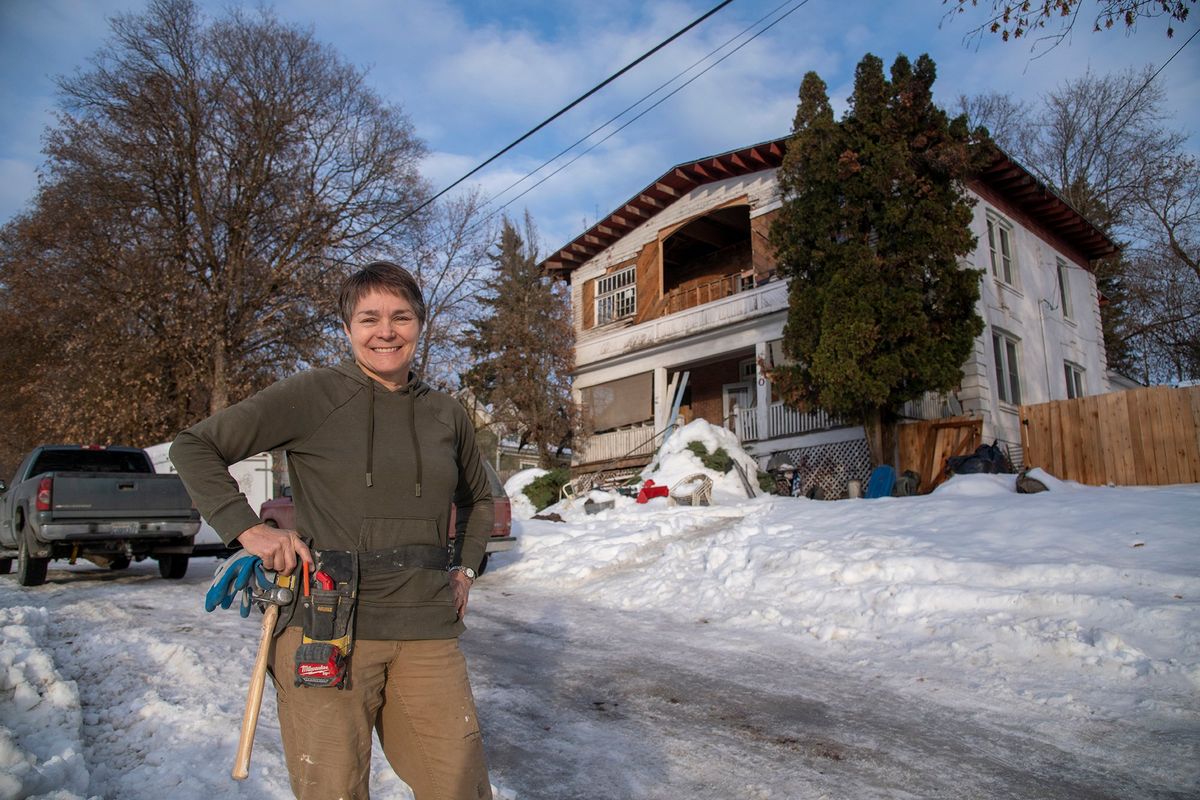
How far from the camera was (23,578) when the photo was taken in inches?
408

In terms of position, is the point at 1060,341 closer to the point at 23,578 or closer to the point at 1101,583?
the point at 1101,583

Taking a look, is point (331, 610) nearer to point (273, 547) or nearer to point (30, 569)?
point (273, 547)

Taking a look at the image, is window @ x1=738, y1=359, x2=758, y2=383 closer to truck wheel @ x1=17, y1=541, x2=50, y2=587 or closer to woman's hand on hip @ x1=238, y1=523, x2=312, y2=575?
truck wheel @ x1=17, y1=541, x2=50, y2=587

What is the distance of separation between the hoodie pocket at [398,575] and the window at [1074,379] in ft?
80.3

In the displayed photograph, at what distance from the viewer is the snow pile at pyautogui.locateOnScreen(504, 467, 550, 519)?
20016mm

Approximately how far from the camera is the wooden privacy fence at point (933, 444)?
16500 mm

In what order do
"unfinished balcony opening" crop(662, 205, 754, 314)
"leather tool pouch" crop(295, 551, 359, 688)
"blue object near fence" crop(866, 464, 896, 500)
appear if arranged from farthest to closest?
"unfinished balcony opening" crop(662, 205, 754, 314) → "blue object near fence" crop(866, 464, 896, 500) → "leather tool pouch" crop(295, 551, 359, 688)

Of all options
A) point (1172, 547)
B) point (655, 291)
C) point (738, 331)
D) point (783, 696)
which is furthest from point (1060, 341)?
point (783, 696)

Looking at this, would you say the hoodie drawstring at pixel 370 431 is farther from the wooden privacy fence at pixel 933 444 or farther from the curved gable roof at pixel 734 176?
the curved gable roof at pixel 734 176

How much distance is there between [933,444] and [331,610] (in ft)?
53.0

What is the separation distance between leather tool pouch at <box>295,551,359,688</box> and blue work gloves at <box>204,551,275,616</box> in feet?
0.59

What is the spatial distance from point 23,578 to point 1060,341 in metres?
24.2

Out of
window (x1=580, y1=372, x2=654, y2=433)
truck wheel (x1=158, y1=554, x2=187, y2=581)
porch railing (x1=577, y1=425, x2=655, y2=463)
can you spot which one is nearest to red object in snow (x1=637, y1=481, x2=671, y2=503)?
porch railing (x1=577, y1=425, x2=655, y2=463)

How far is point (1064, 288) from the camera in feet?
79.1
